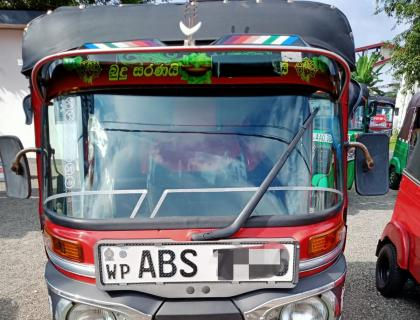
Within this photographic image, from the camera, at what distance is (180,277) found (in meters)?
1.75

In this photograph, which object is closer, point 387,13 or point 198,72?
point 198,72

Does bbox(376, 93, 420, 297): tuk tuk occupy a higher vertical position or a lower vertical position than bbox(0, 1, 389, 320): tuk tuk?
Answer: lower

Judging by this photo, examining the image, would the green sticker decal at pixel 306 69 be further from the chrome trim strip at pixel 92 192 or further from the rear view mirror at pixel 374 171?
the chrome trim strip at pixel 92 192

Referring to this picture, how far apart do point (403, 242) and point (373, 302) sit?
0.71 metres

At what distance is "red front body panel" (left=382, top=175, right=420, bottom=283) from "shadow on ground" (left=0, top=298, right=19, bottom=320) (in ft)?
11.7

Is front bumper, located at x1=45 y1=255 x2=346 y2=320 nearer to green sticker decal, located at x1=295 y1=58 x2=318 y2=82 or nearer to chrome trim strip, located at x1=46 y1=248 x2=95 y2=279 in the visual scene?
chrome trim strip, located at x1=46 y1=248 x2=95 y2=279

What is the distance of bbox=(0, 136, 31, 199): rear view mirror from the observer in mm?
2291

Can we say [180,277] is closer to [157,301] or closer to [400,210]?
[157,301]

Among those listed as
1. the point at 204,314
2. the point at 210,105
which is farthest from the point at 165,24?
the point at 204,314

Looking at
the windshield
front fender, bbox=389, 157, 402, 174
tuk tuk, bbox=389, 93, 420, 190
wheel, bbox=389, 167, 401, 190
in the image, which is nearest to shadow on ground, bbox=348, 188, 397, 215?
tuk tuk, bbox=389, 93, 420, 190

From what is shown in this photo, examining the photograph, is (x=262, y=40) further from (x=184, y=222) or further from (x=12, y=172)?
(x=12, y=172)

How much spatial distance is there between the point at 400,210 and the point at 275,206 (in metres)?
2.36

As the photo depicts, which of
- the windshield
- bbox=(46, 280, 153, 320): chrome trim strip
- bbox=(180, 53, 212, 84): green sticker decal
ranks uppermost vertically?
bbox=(180, 53, 212, 84): green sticker decal

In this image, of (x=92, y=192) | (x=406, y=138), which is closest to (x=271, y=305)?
(x=92, y=192)
